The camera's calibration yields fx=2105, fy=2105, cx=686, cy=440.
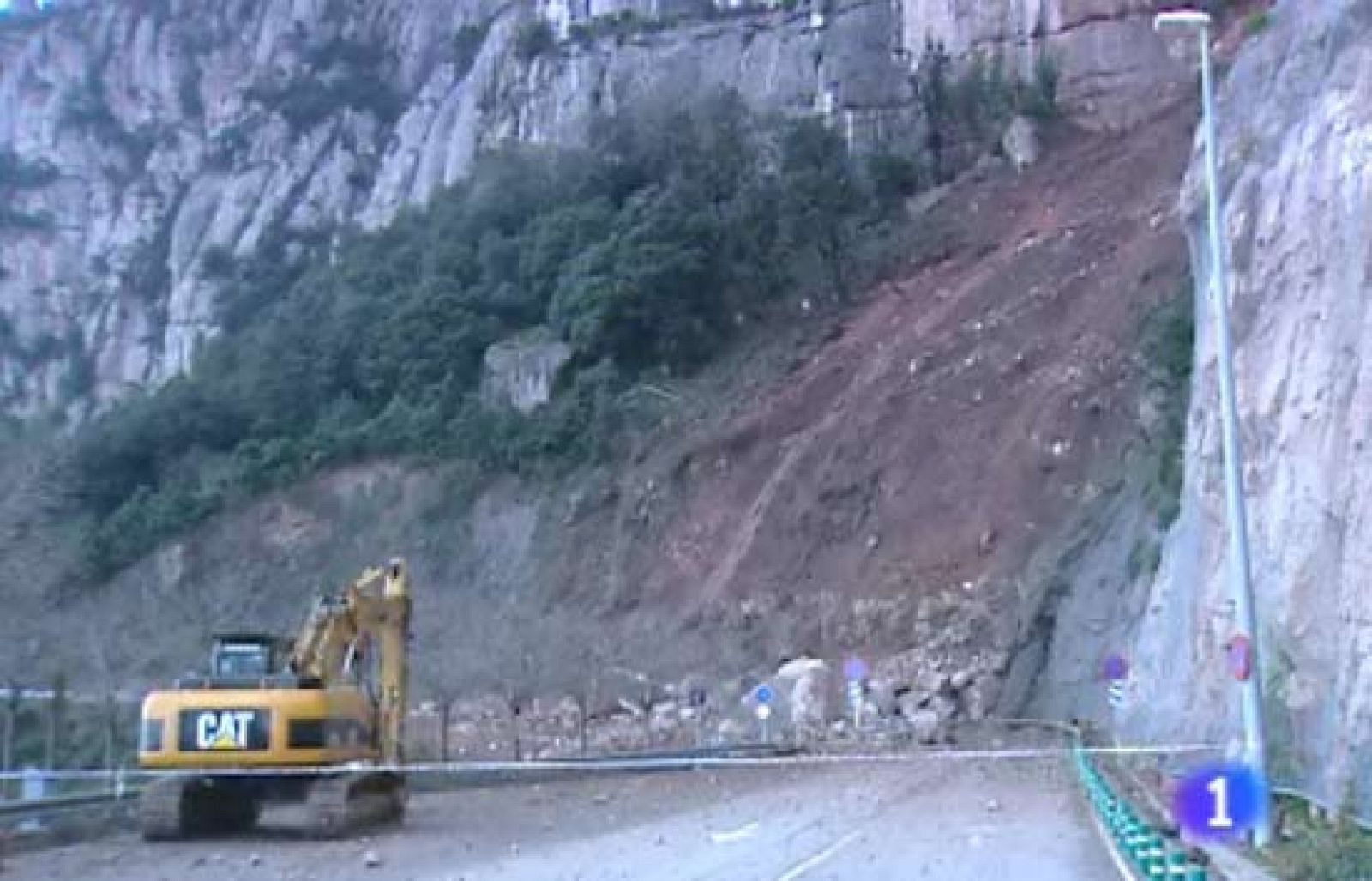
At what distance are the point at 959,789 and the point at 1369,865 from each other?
76.1 feet

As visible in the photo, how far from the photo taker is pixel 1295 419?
81.6ft

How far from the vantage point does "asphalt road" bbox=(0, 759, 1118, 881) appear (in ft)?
71.2

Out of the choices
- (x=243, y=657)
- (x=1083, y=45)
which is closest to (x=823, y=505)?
(x=1083, y=45)

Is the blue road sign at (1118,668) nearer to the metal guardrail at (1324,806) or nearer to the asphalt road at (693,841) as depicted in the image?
the asphalt road at (693,841)

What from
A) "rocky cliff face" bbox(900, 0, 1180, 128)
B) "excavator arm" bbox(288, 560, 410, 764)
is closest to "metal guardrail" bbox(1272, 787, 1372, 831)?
"excavator arm" bbox(288, 560, 410, 764)

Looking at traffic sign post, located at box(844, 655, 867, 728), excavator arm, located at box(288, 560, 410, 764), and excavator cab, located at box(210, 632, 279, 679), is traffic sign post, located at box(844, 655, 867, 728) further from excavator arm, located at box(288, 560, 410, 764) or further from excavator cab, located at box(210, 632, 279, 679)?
excavator cab, located at box(210, 632, 279, 679)

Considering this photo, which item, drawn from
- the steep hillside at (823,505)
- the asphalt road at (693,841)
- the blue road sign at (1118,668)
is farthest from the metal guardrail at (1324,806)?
the steep hillside at (823,505)

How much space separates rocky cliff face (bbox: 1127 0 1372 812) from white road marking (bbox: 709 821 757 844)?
20.8 feet

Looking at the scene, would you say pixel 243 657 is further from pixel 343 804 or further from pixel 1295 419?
pixel 1295 419

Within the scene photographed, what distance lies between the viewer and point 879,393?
67125 millimetres

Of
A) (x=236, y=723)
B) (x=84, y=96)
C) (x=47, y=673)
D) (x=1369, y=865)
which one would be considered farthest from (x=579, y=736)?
(x=84, y=96)

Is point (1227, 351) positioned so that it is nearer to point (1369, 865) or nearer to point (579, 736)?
point (1369, 865)

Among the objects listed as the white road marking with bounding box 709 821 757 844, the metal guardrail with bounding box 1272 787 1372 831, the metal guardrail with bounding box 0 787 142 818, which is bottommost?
the white road marking with bounding box 709 821 757 844

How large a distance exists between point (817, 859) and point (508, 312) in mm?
61360
